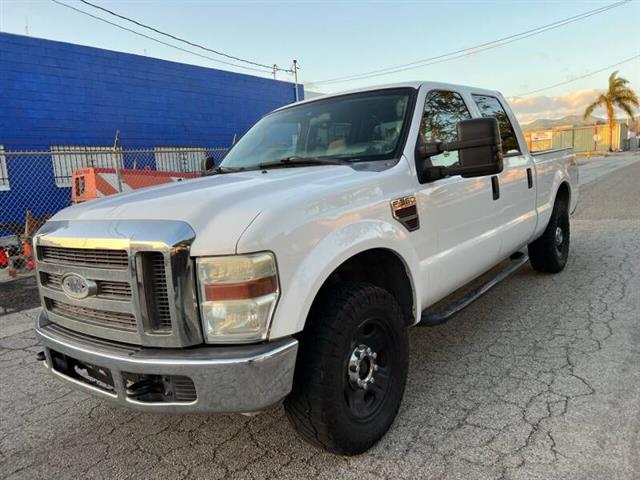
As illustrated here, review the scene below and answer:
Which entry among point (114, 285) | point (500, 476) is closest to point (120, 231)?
point (114, 285)

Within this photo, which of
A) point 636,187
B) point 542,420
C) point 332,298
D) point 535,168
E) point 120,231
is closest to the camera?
point 120,231

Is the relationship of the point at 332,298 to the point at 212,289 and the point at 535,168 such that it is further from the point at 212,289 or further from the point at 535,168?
the point at 535,168

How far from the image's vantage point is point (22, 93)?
12.5 m

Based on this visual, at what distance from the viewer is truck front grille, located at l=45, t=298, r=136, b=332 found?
2203mm

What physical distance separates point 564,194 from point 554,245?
700mm

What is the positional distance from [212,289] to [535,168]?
3.72 m

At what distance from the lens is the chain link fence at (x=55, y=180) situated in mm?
8359

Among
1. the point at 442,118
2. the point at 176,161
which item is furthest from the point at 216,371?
the point at 176,161

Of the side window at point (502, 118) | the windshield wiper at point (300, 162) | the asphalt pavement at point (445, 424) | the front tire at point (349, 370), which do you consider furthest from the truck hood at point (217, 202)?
the side window at point (502, 118)

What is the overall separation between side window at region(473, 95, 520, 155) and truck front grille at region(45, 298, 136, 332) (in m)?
3.23

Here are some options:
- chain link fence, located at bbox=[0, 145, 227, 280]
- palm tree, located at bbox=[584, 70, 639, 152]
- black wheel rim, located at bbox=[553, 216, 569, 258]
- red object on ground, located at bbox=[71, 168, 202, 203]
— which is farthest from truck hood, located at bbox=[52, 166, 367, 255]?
palm tree, located at bbox=[584, 70, 639, 152]

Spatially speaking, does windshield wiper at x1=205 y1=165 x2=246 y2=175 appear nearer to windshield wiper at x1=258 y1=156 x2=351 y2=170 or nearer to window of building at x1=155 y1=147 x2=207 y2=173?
windshield wiper at x1=258 y1=156 x2=351 y2=170

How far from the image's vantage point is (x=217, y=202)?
2207 mm

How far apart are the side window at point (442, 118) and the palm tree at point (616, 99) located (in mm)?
43292
